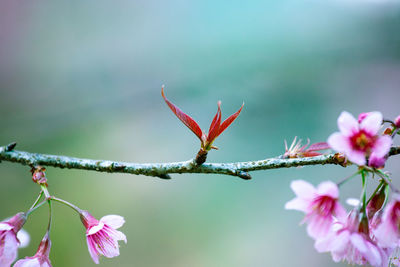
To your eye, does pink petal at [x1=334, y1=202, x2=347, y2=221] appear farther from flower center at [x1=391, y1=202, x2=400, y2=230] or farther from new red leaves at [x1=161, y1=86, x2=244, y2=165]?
new red leaves at [x1=161, y1=86, x2=244, y2=165]

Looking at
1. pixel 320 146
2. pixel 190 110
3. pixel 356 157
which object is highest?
pixel 190 110

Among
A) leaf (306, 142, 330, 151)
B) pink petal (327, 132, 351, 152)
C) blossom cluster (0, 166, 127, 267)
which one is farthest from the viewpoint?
leaf (306, 142, 330, 151)

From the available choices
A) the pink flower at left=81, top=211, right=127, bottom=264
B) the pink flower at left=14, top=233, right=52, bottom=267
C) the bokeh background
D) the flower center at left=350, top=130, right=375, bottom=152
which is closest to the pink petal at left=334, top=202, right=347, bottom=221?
the flower center at left=350, top=130, right=375, bottom=152

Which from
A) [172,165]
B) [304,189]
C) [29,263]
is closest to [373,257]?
[304,189]

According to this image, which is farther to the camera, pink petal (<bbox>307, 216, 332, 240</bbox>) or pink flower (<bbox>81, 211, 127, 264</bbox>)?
pink flower (<bbox>81, 211, 127, 264</bbox>)

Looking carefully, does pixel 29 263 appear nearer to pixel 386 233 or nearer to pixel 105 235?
pixel 105 235

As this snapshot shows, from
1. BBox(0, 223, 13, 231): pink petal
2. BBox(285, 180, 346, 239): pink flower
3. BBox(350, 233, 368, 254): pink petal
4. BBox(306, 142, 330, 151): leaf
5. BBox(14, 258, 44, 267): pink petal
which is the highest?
BBox(306, 142, 330, 151): leaf

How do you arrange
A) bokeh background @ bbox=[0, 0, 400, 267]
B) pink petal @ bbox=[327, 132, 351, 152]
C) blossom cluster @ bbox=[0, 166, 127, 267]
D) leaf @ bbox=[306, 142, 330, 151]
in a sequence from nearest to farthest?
pink petal @ bbox=[327, 132, 351, 152] → blossom cluster @ bbox=[0, 166, 127, 267] → leaf @ bbox=[306, 142, 330, 151] → bokeh background @ bbox=[0, 0, 400, 267]
